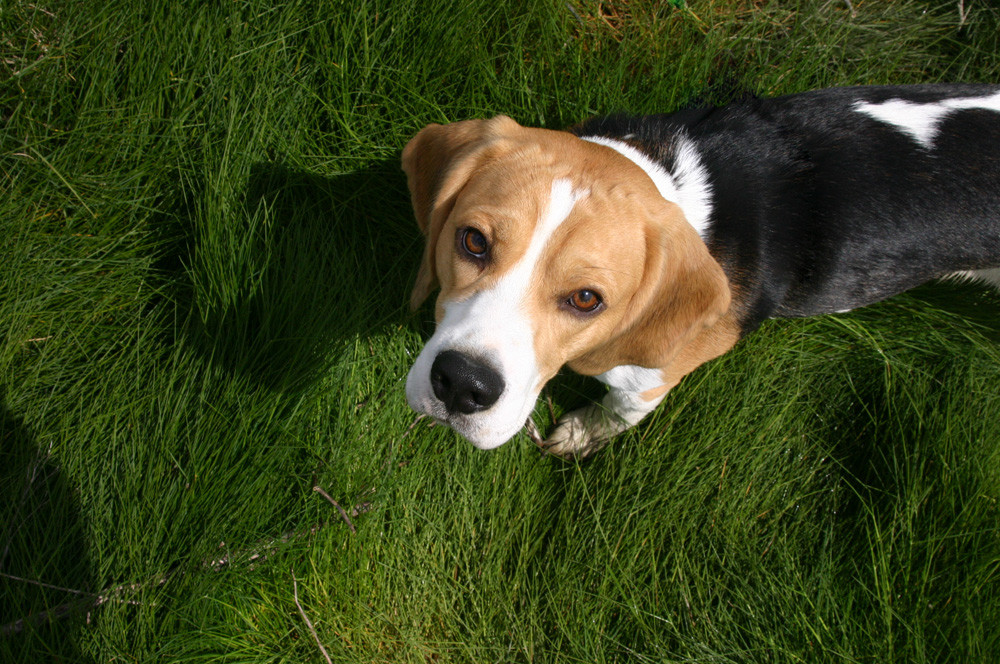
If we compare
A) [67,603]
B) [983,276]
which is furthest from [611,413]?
[67,603]

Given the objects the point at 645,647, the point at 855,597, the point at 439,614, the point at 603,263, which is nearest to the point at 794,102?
the point at 603,263

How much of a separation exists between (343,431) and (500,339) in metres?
1.51

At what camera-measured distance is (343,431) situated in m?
3.54

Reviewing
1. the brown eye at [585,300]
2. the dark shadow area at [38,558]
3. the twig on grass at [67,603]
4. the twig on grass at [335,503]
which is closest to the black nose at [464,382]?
the brown eye at [585,300]

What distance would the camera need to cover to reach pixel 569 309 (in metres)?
2.52

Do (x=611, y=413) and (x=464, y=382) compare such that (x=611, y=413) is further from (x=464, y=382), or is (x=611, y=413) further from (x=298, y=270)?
(x=298, y=270)

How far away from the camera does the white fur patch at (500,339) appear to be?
7.66ft

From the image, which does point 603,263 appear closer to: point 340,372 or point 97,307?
point 340,372

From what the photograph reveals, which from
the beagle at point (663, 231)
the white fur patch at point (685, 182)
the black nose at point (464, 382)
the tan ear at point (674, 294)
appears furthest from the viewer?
the white fur patch at point (685, 182)

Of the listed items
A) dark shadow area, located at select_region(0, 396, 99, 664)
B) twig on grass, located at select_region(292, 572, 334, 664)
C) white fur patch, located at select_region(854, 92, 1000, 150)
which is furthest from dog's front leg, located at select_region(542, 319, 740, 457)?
dark shadow area, located at select_region(0, 396, 99, 664)

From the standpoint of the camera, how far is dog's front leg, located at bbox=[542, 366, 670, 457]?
3273 mm

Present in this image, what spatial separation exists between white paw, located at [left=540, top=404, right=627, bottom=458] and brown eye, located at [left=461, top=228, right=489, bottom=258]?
158cm

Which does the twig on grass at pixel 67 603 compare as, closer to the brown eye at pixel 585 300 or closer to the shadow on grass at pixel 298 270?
the shadow on grass at pixel 298 270

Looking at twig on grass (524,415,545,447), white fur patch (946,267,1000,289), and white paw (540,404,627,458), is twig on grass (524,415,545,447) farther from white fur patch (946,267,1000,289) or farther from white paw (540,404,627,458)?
white fur patch (946,267,1000,289)
